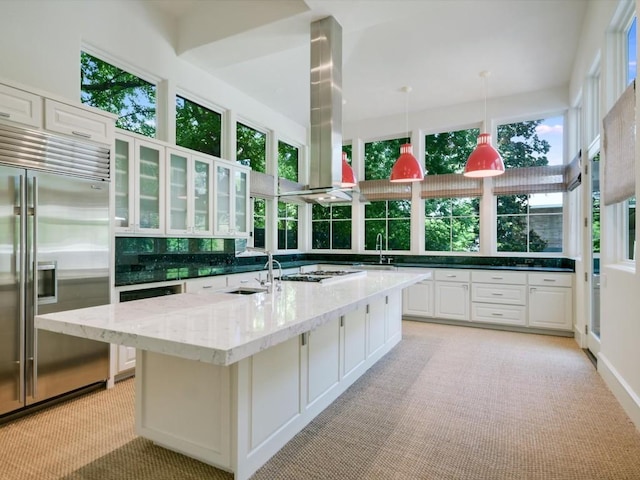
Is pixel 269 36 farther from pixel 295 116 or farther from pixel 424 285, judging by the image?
pixel 424 285

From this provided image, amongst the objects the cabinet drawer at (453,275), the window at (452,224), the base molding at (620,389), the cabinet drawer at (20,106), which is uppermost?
the cabinet drawer at (20,106)

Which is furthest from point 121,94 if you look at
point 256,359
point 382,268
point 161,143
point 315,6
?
point 382,268

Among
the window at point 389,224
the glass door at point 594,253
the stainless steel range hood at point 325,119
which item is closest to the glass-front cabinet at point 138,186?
the stainless steel range hood at point 325,119

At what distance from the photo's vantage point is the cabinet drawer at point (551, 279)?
183 inches

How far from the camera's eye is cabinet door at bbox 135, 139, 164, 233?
347 centimetres

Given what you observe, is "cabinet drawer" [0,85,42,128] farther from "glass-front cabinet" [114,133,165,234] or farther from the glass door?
the glass door

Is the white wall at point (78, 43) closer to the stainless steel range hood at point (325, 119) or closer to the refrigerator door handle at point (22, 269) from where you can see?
the refrigerator door handle at point (22, 269)

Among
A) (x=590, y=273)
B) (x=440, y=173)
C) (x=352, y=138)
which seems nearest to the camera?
(x=590, y=273)

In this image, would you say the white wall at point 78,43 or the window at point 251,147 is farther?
the window at point 251,147

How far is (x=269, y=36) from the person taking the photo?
358 cm

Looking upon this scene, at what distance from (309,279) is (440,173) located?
3.70 meters

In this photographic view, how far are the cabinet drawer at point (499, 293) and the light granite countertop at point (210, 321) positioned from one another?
3.21m

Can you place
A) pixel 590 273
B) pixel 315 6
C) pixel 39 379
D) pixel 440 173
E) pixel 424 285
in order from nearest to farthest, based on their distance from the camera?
pixel 39 379
pixel 315 6
pixel 590 273
pixel 424 285
pixel 440 173

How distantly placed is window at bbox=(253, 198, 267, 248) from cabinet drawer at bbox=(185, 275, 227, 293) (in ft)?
5.19
